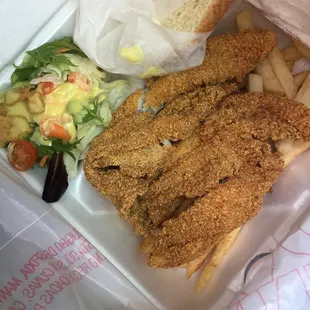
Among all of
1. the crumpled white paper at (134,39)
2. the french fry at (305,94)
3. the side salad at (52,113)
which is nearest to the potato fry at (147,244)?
the side salad at (52,113)

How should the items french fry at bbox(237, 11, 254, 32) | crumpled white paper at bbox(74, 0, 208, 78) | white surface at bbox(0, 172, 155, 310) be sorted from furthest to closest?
1. french fry at bbox(237, 11, 254, 32)
2. crumpled white paper at bbox(74, 0, 208, 78)
3. white surface at bbox(0, 172, 155, 310)

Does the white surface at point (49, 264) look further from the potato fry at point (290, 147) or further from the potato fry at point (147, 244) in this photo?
the potato fry at point (290, 147)

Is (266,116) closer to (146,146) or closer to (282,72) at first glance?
(282,72)

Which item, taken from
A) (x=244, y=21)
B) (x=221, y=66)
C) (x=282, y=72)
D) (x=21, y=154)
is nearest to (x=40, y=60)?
(x=21, y=154)

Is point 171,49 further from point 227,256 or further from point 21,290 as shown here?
point 21,290

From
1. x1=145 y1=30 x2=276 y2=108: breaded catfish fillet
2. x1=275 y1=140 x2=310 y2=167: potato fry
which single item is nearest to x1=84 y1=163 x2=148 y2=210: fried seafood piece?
x1=145 y1=30 x2=276 y2=108: breaded catfish fillet

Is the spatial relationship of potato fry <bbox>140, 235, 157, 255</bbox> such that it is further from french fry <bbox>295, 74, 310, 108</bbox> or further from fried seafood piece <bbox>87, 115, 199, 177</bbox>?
french fry <bbox>295, 74, 310, 108</bbox>

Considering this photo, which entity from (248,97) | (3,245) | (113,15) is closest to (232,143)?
A: (248,97)
